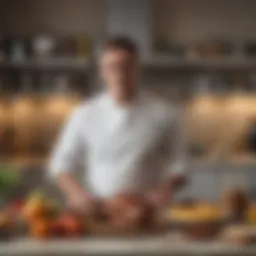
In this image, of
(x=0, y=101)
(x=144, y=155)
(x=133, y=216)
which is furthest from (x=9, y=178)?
(x=0, y=101)

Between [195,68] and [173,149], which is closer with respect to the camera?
[173,149]

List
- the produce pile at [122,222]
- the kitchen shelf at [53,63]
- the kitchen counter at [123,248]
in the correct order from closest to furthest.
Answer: the kitchen counter at [123,248]
the produce pile at [122,222]
the kitchen shelf at [53,63]

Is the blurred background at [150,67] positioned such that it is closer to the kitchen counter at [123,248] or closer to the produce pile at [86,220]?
the produce pile at [86,220]

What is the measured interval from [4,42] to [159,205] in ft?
8.56

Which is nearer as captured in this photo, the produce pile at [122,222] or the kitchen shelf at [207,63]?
the produce pile at [122,222]

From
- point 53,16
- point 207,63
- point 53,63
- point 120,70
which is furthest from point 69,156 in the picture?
point 53,16

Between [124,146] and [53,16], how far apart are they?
2397 mm

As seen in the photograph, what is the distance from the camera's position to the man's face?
2301 millimetres

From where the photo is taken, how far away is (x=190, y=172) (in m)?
4.15

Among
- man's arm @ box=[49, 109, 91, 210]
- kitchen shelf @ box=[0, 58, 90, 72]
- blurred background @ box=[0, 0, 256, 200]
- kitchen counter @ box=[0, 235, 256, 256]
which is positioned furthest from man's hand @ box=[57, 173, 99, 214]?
kitchen shelf @ box=[0, 58, 90, 72]

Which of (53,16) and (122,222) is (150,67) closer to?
(53,16)

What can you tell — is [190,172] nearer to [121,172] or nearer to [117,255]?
[121,172]

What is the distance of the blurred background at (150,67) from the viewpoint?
431 centimetres

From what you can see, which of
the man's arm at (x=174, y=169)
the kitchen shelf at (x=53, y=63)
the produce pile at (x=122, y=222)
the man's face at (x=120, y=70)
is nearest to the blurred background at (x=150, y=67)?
the kitchen shelf at (x=53, y=63)
